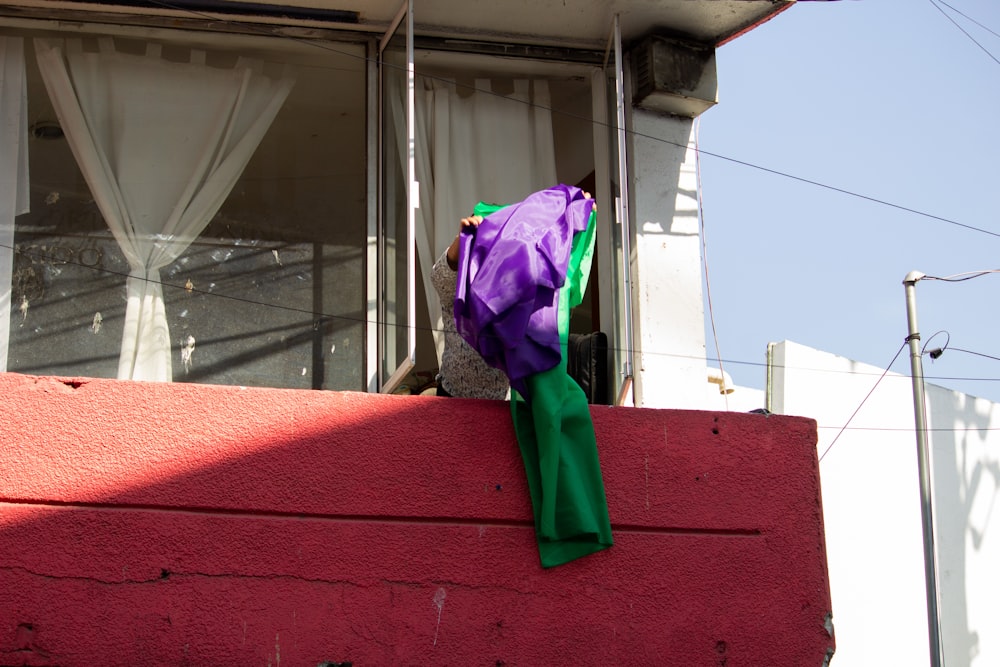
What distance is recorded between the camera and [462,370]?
4.46 metres

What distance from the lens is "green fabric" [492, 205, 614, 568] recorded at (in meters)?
4.01

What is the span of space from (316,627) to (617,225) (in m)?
2.81

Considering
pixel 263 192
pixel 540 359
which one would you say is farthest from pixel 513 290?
pixel 263 192

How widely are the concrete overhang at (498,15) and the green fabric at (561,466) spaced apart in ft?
7.42

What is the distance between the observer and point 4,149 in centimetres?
559

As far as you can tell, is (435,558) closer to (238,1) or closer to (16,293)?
(16,293)

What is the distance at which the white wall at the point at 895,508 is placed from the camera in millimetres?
10070

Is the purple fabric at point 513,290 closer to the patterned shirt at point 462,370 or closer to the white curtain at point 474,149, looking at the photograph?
the patterned shirt at point 462,370

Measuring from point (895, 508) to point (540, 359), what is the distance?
Result: 7.40m

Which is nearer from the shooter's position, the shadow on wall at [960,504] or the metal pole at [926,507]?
the metal pole at [926,507]

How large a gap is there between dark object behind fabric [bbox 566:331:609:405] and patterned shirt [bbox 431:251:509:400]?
3.26ft

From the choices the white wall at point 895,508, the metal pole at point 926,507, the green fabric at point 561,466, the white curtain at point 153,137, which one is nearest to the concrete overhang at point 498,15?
the white curtain at point 153,137

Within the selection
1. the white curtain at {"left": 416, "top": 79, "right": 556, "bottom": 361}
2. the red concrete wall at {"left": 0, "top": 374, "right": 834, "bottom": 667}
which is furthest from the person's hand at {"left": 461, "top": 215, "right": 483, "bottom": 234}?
the white curtain at {"left": 416, "top": 79, "right": 556, "bottom": 361}

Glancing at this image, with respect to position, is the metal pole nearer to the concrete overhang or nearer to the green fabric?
the concrete overhang
